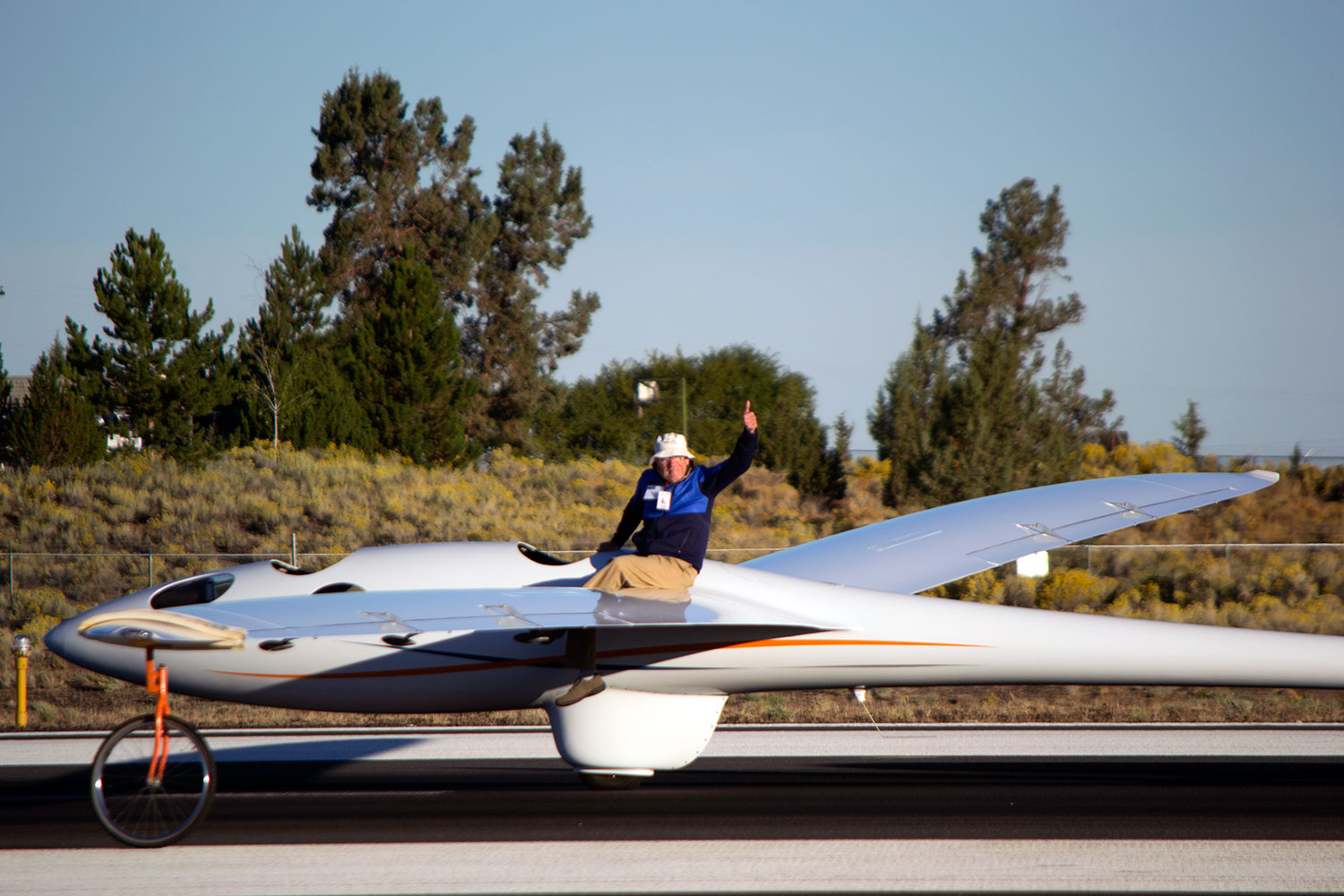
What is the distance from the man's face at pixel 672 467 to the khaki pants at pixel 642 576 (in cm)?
64

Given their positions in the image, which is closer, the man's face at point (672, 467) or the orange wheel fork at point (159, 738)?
the orange wheel fork at point (159, 738)

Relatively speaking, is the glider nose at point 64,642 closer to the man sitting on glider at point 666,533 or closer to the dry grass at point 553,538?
the man sitting on glider at point 666,533

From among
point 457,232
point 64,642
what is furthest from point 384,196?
point 64,642

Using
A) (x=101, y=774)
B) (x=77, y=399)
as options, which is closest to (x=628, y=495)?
(x=77, y=399)

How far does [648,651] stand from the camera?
28.3 ft

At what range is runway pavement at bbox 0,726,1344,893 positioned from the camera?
736 centimetres

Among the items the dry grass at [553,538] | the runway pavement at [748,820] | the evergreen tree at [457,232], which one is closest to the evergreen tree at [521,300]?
the evergreen tree at [457,232]

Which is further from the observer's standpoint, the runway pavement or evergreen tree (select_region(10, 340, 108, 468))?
evergreen tree (select_region(10, 340, 108, 468))

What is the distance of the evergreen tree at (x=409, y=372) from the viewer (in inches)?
1722

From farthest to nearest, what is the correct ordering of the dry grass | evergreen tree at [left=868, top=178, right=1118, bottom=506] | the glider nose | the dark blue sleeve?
1. evergreen tree at [left=868, top=178, right=1118, bottom=506]
2. the dry grass
3. the glider nose
4. the dark blue sleeve

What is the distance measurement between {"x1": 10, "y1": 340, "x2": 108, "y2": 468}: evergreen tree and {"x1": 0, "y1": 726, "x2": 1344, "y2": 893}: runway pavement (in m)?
31.0

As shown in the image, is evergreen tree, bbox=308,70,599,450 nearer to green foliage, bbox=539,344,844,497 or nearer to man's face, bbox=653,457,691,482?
green foliage, bbox=539,344,844,497

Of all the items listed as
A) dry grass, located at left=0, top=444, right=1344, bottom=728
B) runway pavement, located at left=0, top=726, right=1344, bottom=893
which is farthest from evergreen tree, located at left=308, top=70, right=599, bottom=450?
runway pavement, located at left=0, top=726, right=1344, bottom=893

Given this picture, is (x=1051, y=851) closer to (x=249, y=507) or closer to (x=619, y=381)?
(x=249, y=507)
